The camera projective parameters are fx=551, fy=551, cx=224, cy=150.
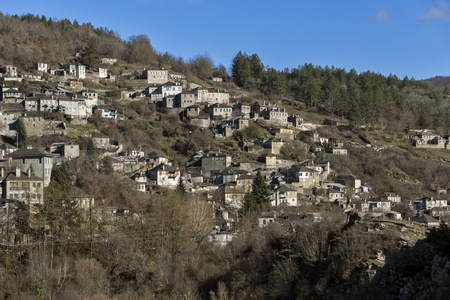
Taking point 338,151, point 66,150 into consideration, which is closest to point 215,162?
point 66,150

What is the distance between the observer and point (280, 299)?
24797 millimetres

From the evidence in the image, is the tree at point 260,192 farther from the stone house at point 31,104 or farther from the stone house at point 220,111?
the stone house at point 31,104

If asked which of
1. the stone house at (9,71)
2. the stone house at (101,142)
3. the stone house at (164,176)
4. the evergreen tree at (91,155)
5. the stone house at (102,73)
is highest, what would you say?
the stone house at (102,73)

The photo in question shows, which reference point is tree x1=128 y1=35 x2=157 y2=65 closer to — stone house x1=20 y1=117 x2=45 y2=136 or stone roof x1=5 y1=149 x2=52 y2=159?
stone house x1=20 y1=117 x2=45 y2=136

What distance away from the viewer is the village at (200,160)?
44906 mm

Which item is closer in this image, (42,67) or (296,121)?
(296,121)

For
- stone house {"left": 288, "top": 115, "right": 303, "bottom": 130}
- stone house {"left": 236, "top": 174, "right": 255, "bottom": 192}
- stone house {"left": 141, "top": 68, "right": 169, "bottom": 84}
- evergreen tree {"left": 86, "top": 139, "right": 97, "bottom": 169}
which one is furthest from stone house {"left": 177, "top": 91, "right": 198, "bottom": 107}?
evergreen tree {"left": 86, "top": 139, "right": 97, "bottom": 169}

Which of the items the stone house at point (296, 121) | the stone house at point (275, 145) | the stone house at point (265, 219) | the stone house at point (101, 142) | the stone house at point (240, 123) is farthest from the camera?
the stone house at point (296, 121)

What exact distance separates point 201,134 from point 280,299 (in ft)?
152

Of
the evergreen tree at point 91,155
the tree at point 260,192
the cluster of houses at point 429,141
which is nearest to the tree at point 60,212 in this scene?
the evergreen tree at point 91,155

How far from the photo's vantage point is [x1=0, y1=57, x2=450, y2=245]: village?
44.9 meters

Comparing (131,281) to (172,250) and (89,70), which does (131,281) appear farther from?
(89,70)

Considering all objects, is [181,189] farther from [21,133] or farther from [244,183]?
[21,133]

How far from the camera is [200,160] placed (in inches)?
2518
